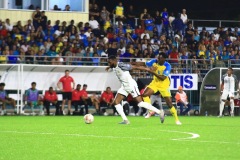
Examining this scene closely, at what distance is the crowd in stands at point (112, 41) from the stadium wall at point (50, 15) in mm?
249

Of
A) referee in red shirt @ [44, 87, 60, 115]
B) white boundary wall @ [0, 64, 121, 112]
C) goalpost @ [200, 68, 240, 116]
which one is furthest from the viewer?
goalpost @ [200, 68, 240, 116]

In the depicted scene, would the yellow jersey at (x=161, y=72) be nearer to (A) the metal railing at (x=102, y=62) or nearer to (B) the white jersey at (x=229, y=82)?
(B) the white jersey at (x=229, y=82)

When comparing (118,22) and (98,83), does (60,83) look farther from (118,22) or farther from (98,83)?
(118,22)

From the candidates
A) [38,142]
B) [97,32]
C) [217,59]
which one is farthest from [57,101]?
[38,142]

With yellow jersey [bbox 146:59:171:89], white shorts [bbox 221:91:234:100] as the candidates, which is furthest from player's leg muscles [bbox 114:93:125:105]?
white shorts [bbox 221:91:234:100]

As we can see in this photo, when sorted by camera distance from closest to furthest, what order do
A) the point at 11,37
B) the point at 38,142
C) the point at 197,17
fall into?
the point at 38,142
the point at 11,37
the point at 197,17

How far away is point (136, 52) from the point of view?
1469 inches

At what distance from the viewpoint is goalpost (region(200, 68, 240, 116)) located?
115ft

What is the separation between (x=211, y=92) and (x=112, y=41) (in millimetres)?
6121

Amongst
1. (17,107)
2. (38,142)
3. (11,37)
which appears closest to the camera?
(38,142)

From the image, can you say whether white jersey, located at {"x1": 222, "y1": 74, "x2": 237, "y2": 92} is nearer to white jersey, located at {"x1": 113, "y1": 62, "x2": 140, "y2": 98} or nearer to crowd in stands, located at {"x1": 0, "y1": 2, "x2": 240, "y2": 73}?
crowd in stands, located at {"x1": 0, "y1": 2, "x2": 240, "y2": 73}

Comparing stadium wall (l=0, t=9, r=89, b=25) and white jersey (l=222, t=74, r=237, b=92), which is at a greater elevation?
stadium wall (l=0, t=9, r=89, b=25)

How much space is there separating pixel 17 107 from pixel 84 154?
2059 centimetres

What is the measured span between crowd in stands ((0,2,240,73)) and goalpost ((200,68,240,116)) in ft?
4.53
